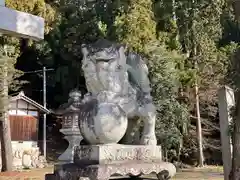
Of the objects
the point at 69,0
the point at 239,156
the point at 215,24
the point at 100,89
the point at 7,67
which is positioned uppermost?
the point at 69,0

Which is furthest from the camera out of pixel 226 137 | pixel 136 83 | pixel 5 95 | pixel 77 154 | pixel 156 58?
pixel 156 58

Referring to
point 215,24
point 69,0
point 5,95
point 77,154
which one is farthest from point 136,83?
point 69,0

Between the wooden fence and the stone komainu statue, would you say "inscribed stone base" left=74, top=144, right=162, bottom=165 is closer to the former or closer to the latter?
the stone komainu statue

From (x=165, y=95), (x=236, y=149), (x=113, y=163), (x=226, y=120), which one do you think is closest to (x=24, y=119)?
(x=165, y=95)

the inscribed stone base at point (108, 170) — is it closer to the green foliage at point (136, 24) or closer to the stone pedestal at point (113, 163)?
the stone pedestal at point (113, 163)

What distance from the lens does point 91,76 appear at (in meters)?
4.76

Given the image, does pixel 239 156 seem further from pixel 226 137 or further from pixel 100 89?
pixel 100 89

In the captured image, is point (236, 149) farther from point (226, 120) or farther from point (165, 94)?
point (165, 94)

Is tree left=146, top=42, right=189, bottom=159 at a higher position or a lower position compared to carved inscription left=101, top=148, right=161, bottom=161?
higher

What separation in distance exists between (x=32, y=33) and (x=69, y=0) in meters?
13.6

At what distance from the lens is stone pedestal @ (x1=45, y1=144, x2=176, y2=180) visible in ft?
13.9

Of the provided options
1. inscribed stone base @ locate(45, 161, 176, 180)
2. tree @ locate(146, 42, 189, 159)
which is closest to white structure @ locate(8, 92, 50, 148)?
tree @ locate(146, 42, 189, 159)

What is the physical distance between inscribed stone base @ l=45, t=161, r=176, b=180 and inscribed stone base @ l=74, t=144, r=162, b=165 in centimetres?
9

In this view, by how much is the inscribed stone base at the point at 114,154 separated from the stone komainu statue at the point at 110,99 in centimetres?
11
